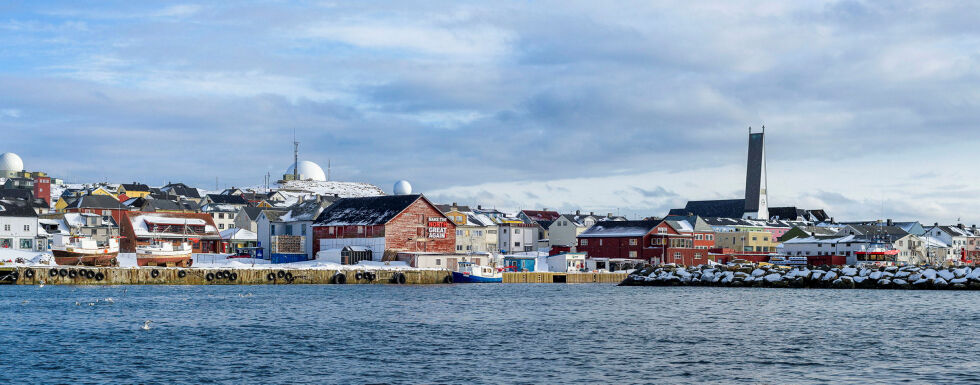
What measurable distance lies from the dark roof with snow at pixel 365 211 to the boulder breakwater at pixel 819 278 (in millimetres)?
24017

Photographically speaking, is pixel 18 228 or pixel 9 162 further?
pixel 9 162

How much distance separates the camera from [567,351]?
33.5m

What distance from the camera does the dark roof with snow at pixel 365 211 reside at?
319 feet

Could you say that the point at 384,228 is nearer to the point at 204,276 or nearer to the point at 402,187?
the point at 204,276

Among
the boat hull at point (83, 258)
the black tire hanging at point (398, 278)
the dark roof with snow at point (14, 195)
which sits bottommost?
the black tire hanging at point (398, 278)

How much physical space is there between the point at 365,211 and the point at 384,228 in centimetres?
583

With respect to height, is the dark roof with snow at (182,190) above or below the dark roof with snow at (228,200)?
above

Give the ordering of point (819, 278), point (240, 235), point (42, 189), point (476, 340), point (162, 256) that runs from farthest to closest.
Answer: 1. point (42, 189)
2. point (240, 235)
3. point (819, 278)
4. point (162, 256)
5. point (476, 340)

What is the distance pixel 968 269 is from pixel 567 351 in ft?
207

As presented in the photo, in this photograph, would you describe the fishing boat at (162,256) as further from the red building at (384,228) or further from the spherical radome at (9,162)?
the spherical radome at (9,162)

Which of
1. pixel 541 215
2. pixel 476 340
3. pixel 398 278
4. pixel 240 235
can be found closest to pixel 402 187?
pixel 541 215

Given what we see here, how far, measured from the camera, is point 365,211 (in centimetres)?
10044

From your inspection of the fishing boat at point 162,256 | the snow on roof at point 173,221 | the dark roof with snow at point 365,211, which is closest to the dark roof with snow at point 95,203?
the snow on roof at point 173,221

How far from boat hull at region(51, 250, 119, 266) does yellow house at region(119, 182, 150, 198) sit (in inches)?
3835
